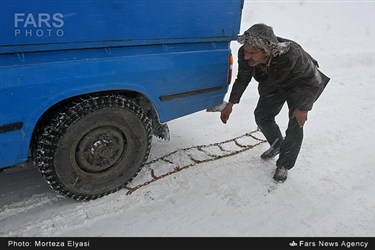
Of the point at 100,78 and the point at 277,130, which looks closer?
the point at 100,78

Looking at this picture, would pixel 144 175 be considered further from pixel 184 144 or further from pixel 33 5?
pixel 33 5

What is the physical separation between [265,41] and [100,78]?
134 centimetres

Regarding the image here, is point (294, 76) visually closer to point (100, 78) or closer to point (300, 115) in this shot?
point (300, 115)

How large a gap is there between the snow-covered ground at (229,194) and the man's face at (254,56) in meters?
1.13

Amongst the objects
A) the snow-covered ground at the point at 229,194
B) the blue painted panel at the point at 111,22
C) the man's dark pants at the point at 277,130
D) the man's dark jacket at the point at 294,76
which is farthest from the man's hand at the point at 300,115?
the blue painted panel at the point at 111,22

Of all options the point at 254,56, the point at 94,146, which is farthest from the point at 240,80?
the point at 94,146

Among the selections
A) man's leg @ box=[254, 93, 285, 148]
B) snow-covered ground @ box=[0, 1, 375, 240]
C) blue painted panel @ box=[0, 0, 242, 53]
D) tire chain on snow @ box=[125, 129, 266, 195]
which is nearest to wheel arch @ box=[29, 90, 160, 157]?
blue painted panel @ box=[0, 0, 242, 53]

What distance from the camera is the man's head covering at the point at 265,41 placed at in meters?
2.90

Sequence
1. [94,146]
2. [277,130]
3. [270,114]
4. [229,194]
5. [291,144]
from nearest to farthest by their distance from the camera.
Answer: [94,146]
[229,194]
[291,144]
[270,114]
[277,130]

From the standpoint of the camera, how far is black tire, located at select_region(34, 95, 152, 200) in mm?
2617

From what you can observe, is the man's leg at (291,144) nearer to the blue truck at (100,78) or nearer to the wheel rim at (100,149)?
the blue truck at (100,78)

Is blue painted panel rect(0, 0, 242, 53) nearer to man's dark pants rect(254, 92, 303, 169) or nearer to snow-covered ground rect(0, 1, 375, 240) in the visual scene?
man's dark pants rect(254, 92, 303, 169)

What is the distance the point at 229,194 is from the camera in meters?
3.21

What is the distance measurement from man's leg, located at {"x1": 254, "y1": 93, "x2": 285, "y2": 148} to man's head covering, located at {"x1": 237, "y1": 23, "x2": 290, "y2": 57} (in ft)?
1.94
